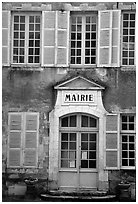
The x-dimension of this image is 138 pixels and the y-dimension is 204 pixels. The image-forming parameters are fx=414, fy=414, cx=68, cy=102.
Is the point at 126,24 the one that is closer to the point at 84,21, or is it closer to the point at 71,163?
the point at 84,21

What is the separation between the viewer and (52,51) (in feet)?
42.1

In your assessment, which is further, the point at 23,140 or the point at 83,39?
the point at 83,39

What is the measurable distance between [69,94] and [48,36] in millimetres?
1920

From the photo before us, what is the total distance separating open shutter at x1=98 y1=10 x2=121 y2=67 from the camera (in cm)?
1264

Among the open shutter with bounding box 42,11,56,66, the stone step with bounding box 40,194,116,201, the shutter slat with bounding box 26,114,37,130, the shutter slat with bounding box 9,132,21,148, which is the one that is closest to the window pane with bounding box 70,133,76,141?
the shutter slat with bounding box 26,114,37,130

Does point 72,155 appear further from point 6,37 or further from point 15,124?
point 6,37

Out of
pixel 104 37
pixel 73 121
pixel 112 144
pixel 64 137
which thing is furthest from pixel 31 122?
pixel 104 37

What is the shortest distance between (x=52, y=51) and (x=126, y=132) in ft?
11.1

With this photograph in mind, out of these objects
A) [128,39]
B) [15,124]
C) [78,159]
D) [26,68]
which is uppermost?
[128,39]

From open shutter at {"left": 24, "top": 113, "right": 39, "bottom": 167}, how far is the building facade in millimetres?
30

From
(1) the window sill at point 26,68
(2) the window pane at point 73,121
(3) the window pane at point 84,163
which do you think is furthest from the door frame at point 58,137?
(1) the window sill at point 26,68

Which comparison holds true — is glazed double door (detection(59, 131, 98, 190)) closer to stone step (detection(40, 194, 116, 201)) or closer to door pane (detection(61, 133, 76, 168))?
door pane (detection(61, 133, 76, 168))

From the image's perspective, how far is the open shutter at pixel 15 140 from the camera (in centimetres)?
1254

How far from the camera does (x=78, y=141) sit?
12.7 meters
